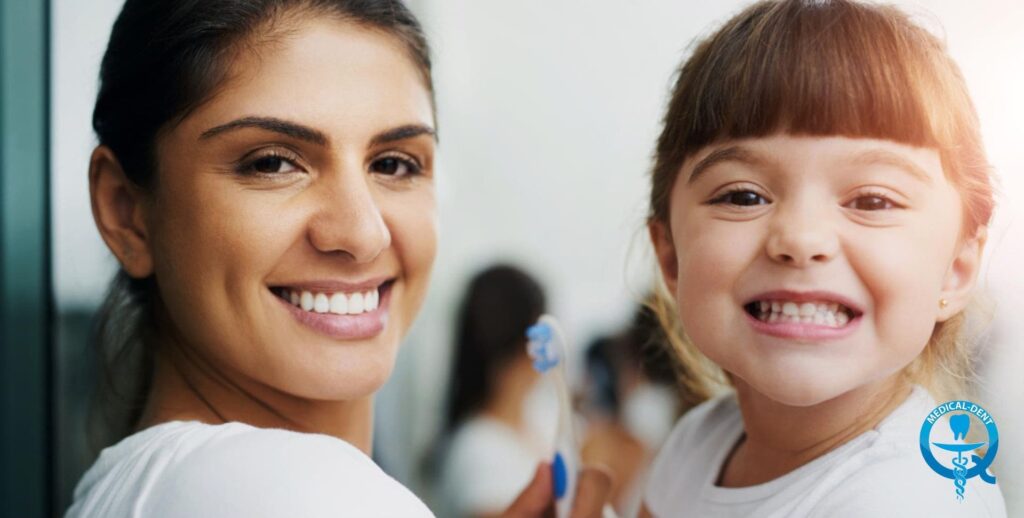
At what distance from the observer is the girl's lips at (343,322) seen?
0.82 meters

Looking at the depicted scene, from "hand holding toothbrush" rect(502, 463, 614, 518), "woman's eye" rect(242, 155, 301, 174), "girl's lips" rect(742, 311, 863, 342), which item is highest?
"woman's eye" rect(242, 155, 301, 174)

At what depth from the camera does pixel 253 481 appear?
69 centimetres

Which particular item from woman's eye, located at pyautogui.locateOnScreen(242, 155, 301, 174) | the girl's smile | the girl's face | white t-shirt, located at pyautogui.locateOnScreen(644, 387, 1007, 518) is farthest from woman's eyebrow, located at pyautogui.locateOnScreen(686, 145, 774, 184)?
woman's eye, located at pyautogui.locateOnScreen(242, 155, 301, 174)

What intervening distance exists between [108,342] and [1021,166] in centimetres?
95

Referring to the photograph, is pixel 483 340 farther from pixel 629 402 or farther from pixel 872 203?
pixel 872 203

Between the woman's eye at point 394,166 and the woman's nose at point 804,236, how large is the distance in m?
0.35

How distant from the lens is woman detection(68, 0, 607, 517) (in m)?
0.80

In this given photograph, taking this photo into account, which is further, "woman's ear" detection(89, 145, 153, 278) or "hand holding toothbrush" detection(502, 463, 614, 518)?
"hand holding toothbrush" detection(502, 463, 614, 518)

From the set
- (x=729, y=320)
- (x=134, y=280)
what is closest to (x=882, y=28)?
(x=729, y=320)

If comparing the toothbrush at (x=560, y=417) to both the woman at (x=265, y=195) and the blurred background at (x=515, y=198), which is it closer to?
the blurred background at (x=515, y=198)

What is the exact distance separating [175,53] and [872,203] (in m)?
0.60

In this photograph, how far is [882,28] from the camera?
2.31ft

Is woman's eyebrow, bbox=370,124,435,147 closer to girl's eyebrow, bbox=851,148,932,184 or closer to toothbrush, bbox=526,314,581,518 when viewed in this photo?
toothbrush, bbox=526,314,581,518

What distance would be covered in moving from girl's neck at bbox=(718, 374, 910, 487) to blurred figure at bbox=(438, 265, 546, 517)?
333 millimetres
